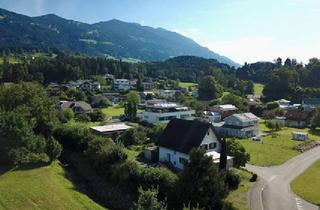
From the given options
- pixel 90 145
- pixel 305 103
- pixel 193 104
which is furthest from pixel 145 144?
pixel 305 103

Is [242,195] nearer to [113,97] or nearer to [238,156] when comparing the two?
[238,156]

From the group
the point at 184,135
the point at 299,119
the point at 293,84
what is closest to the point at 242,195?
the point at 184,135

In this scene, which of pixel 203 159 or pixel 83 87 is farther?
pixel 83 87

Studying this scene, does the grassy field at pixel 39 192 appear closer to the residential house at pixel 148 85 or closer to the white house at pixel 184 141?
the white house at pixel 184 141

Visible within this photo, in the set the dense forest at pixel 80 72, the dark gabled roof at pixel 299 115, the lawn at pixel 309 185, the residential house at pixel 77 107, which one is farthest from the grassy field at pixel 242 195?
the dense forest at pixel 80 72

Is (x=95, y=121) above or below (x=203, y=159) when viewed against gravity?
below

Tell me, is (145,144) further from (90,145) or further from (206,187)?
(206,187)

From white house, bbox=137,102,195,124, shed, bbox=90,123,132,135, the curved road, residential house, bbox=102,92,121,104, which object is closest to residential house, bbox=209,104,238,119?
white house, bbox=137,102,195,124

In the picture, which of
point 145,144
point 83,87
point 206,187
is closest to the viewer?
point 206,187
